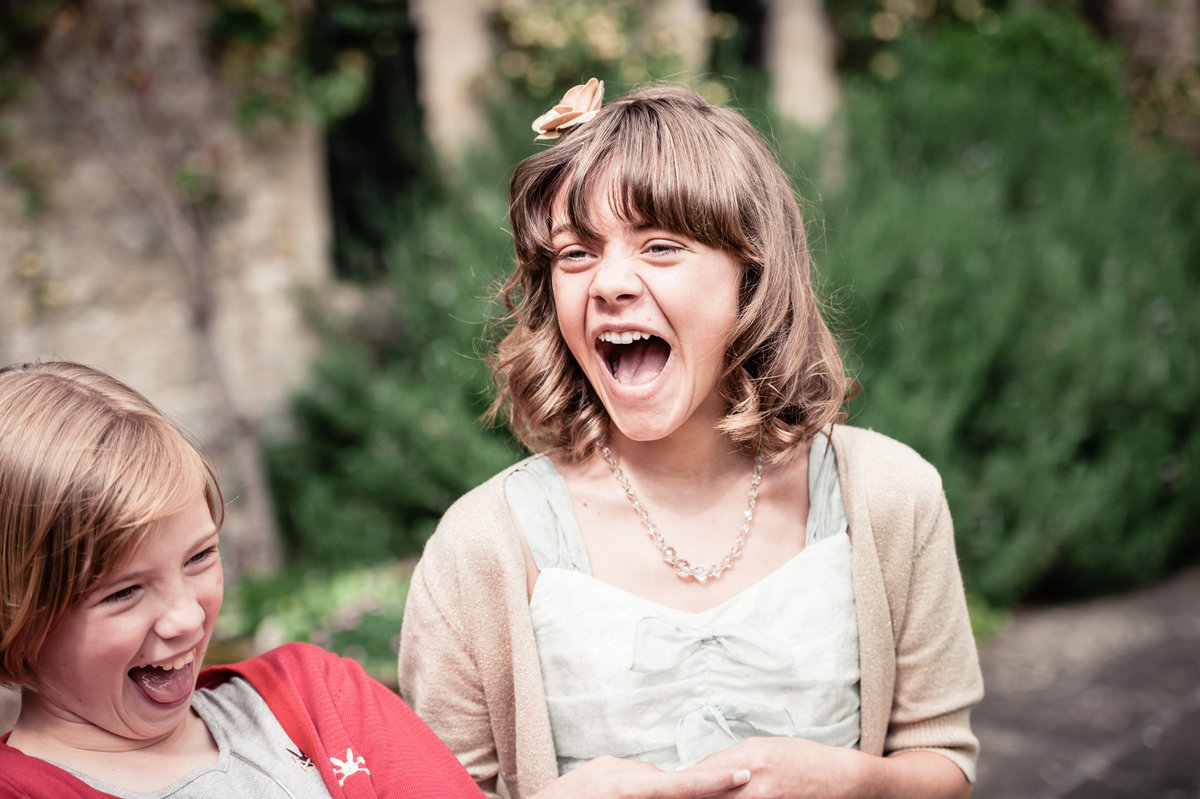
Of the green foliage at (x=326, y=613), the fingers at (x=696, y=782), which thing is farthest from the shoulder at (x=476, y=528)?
the green foliage at (x=326, y=613)

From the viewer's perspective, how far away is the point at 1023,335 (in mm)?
5203

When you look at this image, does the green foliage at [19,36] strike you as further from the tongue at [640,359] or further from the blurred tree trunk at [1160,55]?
the blurred tree trunk at [1160,55]

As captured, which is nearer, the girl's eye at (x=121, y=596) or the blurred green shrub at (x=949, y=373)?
the girl's eye at (x=121, y=596)

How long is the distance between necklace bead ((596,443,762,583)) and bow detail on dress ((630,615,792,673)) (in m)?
0.10

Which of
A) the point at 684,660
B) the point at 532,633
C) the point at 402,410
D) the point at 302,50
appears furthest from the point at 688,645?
the point at 302,50

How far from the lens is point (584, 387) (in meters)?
1.80

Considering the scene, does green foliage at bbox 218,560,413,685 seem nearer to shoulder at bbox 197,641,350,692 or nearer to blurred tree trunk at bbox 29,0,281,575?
blurred tree trunk at bbox 29,0,281,575

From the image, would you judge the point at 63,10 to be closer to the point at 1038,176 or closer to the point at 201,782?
the point at 201,782

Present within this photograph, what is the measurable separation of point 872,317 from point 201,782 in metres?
4.24

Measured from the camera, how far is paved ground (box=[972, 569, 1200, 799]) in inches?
142

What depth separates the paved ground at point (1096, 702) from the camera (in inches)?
142

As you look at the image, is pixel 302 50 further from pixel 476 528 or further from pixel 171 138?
pixel 476 528

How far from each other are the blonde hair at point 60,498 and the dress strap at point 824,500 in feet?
3.13

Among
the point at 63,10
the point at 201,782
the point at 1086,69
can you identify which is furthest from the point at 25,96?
the point at 1086,69
